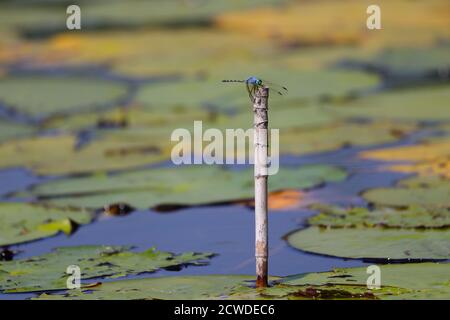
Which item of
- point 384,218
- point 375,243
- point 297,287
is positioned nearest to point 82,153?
point 384,218

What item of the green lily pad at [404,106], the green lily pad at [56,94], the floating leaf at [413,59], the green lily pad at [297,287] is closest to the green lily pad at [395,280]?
the green lily pad at [297,287]

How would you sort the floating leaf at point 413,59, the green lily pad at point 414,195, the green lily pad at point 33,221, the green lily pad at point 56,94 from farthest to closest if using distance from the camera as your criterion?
the floating leaf at point 413,59
the green lily pad at point 56,94
the green lily pad at point 414,195
the green lily pad at point 33,221

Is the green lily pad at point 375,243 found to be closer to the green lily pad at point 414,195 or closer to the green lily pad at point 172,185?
the green lily pad at point 414,195

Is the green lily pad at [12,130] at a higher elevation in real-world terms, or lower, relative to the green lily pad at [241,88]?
lower

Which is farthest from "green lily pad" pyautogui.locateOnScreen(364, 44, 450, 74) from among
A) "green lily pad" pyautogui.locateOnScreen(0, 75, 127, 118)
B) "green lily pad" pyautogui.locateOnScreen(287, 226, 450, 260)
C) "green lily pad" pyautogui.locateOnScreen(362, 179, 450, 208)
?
"green lily pad" pyautogui.locateOnScreen(287, 226, 450, 260)

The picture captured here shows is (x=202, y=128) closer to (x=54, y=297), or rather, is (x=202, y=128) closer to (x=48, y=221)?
(x=48, y=221)

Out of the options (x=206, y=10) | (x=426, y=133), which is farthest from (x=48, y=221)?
(x=206, y=10)
